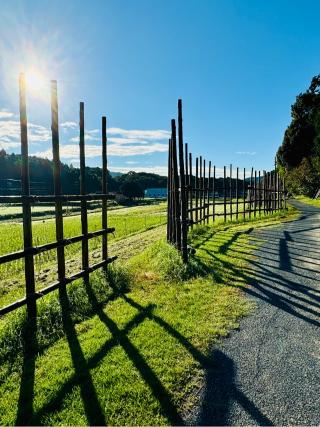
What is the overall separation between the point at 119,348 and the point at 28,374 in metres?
1.13

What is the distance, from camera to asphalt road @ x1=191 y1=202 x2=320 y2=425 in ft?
9.76

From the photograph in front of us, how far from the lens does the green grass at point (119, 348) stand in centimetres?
310

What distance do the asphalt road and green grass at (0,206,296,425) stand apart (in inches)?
8.6

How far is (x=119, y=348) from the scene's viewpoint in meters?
4.19

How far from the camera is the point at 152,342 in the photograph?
14.2ft

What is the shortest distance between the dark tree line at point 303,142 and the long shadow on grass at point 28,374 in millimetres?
38121

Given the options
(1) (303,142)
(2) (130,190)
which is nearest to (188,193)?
(1) (303,142)

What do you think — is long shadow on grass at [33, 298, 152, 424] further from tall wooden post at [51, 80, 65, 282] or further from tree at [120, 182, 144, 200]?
tree at [120, 182, 144, 200]

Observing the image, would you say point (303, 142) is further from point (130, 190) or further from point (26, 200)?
point (130, 190)

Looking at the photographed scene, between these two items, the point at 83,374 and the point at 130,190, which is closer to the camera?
the point at 83,374

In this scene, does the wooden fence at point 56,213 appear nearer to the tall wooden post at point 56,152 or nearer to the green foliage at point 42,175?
the tall wooden post at point 56,152

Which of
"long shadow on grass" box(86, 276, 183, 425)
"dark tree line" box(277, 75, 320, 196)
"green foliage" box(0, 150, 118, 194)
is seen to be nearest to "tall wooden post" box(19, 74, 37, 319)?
"long shadow on grass" box(86, 276, 183, 425)

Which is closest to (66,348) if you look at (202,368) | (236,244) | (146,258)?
(202,368)

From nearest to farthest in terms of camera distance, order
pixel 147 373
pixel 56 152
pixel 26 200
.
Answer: pixel 147 373 < pixel 26 200 < pixel 56 152
